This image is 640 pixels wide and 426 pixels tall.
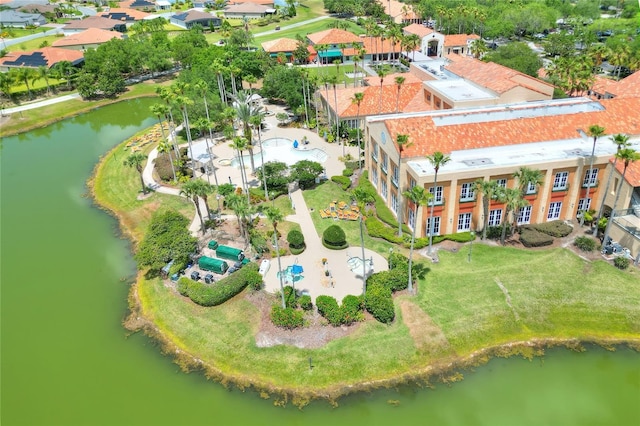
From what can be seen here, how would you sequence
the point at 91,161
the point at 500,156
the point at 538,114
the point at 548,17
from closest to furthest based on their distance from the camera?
1. the point at 500,156
2. the point at 538,114
3. the point at 91,161
4. the point at 548,17

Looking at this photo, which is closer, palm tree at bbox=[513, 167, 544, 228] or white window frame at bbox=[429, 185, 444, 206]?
palm tree at bbox=[513, 167, 544, 228]

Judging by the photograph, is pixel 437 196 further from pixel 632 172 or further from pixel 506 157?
pixel 632 172

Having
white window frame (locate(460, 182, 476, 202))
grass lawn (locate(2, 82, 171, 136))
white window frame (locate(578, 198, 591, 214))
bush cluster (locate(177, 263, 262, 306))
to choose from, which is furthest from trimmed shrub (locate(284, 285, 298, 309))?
grass lawn (locate(2, 82, 171, 136))

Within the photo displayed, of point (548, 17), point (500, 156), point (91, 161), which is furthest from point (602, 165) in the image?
point (548, 17)

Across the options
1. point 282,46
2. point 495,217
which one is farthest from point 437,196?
point 282,46

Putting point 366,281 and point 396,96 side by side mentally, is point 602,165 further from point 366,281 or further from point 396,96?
point 396,96

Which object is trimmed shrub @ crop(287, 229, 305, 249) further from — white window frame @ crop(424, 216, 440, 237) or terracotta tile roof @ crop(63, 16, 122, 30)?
terracotta tile roof @ crop(63, 16, 122, 30)

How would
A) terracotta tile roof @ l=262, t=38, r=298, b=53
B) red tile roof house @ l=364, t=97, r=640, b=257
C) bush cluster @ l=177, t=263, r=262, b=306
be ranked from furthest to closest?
terracotta tile roof @ l=262, t=38, r=298, b=53, red tile roof house @ l=364, t=97, r=640, b=257, bush cluster @ l=177, t=263, r=262, b=306
